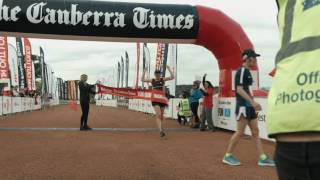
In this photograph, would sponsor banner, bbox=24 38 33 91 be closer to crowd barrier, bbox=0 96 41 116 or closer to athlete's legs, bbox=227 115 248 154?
crowd barrier, bbox=0 96 41 116

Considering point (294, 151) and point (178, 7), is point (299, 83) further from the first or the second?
point (178, 7)

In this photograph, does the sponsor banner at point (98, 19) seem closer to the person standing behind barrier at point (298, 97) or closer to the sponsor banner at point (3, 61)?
the person standing behind barrier at point (298, 97)

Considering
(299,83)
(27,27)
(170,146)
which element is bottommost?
(170,146)

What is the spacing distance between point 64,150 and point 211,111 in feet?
20.9

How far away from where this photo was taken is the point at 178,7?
14.9m

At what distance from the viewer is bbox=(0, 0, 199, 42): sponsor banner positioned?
13859 millimetres

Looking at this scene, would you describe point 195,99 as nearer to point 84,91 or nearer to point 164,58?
point 84,91

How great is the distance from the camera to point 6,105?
83.1 ft

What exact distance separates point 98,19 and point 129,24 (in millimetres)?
909

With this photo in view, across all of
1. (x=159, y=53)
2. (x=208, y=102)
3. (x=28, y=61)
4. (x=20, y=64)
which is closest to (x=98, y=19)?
(x=208, y=102)

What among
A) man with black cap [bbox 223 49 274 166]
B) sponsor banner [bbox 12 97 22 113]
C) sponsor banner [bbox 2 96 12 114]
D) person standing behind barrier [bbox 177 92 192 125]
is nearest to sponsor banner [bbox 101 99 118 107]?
sponsor banner [bbox 12 97 22 113]

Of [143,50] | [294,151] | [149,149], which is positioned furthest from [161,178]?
[143,50]

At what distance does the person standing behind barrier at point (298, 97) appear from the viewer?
5.94ft

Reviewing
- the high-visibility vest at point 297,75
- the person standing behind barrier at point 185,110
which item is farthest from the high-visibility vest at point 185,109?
the high-visibility vest at point 297,75
